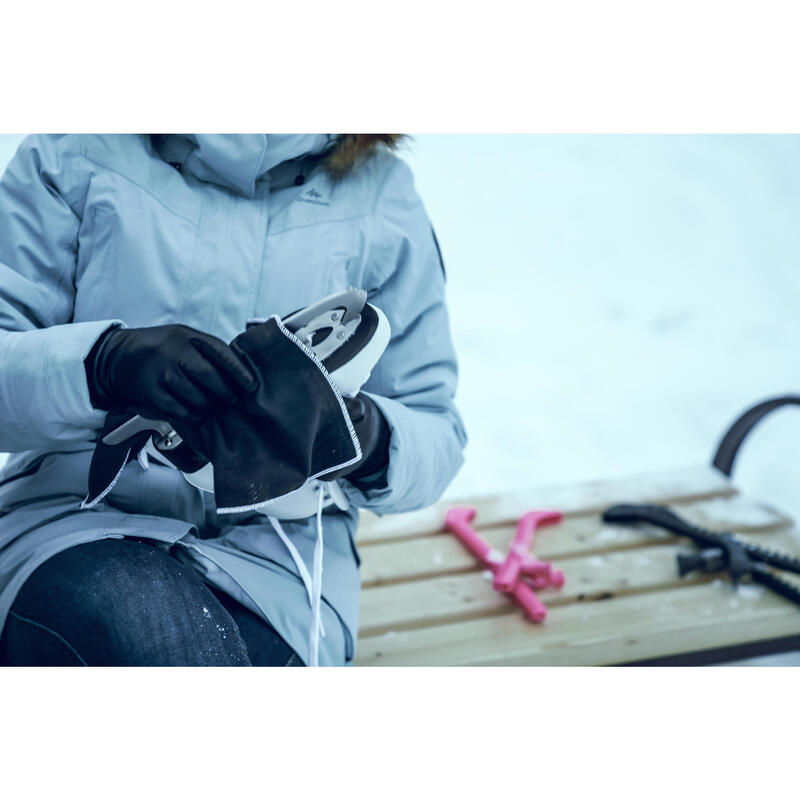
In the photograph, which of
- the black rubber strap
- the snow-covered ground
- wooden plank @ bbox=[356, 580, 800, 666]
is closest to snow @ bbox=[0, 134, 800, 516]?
the snow-covered ground

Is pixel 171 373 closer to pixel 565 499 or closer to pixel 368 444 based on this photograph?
pixel 368 444

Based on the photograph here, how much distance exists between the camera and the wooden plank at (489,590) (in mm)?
1178

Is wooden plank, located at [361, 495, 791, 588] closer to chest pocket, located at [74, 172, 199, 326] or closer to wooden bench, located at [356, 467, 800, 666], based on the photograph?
wooden bench, located at [356, 467, 800, 666]

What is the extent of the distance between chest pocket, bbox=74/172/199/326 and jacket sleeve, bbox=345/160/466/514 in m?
0.21

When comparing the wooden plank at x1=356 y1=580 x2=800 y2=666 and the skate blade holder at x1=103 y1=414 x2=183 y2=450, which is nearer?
the skate blade holder at x1=103 y1=414 x2=183 y2=450

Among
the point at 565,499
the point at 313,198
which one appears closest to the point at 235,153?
the point at 313,198

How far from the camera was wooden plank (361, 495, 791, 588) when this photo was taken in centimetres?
129

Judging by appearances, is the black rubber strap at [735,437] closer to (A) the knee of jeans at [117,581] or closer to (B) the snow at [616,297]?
(B) the snow at [616,297]

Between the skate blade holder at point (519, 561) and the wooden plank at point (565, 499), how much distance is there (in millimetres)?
35

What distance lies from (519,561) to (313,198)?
0.62m

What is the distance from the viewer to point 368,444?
31.4 inches

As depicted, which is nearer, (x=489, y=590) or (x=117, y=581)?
(x=117, y=581)

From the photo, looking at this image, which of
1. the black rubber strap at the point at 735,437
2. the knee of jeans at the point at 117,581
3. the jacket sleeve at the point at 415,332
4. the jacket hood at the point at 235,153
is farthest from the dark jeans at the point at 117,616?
the black rubber strap at the point at 735,437

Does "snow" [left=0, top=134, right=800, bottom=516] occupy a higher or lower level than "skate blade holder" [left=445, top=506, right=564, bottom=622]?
higher
